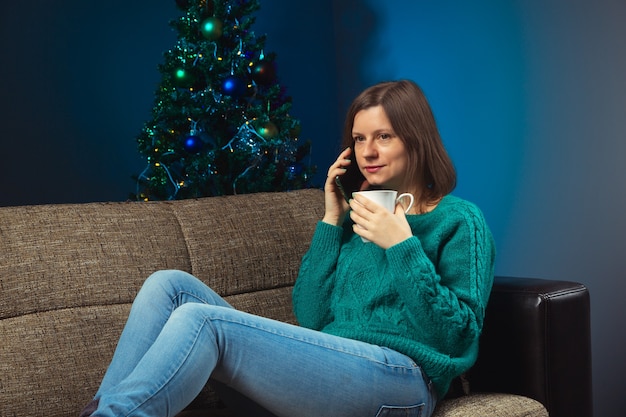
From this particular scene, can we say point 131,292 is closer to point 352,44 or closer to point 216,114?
point 216,114

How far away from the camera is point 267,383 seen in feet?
4.88

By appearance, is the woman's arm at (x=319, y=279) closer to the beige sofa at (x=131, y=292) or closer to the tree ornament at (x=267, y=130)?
the beige sofa at (x=131, y=292)

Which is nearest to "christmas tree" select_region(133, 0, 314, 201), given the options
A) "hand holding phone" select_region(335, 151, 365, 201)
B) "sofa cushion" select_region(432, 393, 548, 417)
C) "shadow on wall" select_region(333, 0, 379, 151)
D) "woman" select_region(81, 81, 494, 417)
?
"shadow on wall" select_region(333, 0, 379, 151)

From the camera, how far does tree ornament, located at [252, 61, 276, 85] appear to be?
3344 mm

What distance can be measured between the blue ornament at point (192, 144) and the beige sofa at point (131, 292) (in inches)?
40.0

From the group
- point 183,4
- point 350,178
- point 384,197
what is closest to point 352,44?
point 183,4

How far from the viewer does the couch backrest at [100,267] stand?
180cm

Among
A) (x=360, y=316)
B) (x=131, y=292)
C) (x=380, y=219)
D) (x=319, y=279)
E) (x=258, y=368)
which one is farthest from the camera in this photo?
(x=131, y=292)

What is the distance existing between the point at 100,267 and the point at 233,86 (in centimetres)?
145

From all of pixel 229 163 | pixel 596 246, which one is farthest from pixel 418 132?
pixel 229 163

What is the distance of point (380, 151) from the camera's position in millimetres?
1837

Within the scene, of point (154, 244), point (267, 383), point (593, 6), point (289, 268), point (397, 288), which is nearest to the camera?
point (267, 383)

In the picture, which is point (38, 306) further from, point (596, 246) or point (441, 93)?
point (441, 93)

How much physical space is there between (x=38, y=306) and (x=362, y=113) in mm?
910
